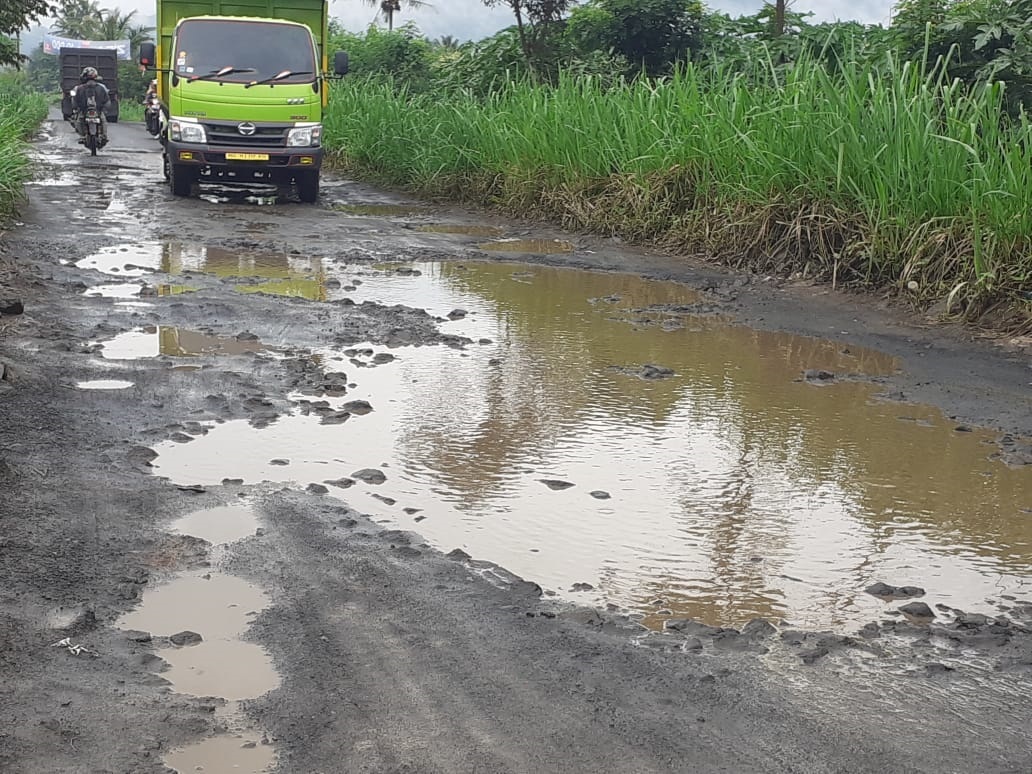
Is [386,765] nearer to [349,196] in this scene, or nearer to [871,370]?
[871,370]

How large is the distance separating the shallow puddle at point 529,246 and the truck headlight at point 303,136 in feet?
12.2

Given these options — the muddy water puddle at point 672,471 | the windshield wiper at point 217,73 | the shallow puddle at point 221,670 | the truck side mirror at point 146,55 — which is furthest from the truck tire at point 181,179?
the shallow puddle at point 221,670

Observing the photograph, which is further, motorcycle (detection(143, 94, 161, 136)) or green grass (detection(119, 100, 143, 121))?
green grass (detection(119, 100, 143, 121))

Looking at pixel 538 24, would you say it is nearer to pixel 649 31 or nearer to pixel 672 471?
pixel 649 31

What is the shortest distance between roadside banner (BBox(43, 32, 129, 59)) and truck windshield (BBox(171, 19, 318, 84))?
1429 inches

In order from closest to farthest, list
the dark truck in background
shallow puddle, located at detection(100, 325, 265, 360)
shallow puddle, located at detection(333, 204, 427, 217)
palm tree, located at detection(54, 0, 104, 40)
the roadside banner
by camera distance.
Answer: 1. shallow puddle, located at detection(100, 325, 265, 360)
2. shallow puddle, located at detection(333, 204, 427, 217)
3. the dark truck in background
4. the roadside banner
5. palm tree, located at detection(54, 0, 104, 40)

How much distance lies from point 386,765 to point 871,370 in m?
4.82

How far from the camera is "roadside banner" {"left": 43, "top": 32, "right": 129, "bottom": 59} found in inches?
2072

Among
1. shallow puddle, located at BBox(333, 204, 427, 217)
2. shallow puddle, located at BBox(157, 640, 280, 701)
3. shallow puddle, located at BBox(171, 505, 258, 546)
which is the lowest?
shallow puddle, located at BBox(157, 640, 280, 701)

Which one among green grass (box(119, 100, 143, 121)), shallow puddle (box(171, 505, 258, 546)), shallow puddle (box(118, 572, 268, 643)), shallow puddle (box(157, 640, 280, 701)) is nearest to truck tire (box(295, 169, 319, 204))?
shallow puddle (box(171, 505, 258, 546))

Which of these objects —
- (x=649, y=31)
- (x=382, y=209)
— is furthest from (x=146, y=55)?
(x=649, y=31)

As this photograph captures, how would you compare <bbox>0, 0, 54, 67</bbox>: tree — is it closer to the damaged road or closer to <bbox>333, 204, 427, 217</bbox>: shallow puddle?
<bbox>333, 204, 427, 217</bbox>: shallow puddle

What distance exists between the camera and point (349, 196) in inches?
Answer: 634

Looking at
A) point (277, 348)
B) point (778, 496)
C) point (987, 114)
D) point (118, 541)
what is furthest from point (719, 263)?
point (118, 541)
